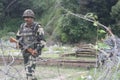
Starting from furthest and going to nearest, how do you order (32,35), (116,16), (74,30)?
(74,30) → (116,16) → (32,35)

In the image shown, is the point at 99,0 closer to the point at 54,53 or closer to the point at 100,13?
the point at 100,13

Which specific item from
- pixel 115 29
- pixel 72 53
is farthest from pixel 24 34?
pixel 115 29

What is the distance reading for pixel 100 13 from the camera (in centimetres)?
2750

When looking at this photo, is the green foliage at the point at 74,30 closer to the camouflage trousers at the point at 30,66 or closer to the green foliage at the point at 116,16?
the green foliage at the point at 116,16

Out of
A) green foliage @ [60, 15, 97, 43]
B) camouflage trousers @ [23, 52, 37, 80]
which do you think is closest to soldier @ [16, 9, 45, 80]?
camouflage trousers @ [23, 52, 37, 80]

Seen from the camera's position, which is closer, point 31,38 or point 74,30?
point 31,38

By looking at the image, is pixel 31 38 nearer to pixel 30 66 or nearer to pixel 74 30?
pixel 30 66

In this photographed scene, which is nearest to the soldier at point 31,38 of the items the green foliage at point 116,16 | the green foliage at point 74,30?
the green foliage at point 116,16

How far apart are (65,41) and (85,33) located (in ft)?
4.48

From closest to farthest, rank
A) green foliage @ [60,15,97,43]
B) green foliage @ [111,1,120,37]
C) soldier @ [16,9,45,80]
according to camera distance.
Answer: soldier @ [16,9,45,80] → green foliage @ [111,1,120,37] → green foliage @ [60,15,97,43]

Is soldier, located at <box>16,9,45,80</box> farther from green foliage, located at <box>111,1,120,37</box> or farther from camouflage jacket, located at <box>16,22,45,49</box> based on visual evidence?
green foliage, located at <box>111,1,120,37</box>

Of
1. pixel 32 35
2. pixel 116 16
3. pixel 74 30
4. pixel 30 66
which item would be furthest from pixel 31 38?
pixel 74 30

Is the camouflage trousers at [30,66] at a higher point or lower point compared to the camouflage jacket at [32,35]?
lower

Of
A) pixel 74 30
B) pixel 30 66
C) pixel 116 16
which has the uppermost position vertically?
pixel 116 16
